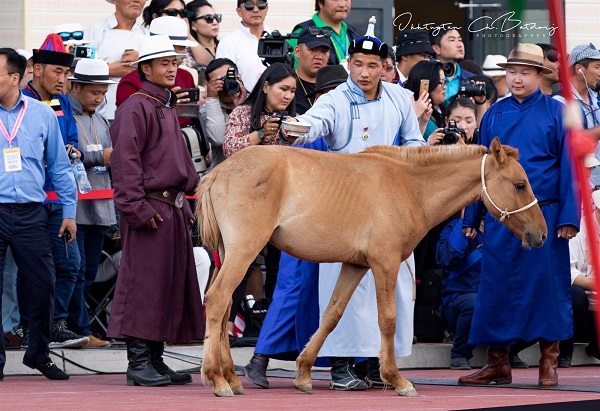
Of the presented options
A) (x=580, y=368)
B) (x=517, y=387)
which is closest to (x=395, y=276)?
(x=517, y=387)

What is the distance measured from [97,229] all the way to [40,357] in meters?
1.54

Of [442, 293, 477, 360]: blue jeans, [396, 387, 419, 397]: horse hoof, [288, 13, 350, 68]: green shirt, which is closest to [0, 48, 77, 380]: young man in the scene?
[396, 387, 419, 397]: horse hoof

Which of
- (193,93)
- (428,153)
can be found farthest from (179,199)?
(193,93)

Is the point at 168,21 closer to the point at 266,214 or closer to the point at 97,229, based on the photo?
the point at 97,229

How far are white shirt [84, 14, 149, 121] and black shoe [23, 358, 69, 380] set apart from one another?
3301mm

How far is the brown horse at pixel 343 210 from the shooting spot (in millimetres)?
8516

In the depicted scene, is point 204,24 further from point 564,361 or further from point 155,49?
point 564,361

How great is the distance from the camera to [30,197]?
9555 millimetres

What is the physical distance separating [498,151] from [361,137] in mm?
1032

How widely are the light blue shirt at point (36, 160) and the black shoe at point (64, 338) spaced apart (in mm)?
1122

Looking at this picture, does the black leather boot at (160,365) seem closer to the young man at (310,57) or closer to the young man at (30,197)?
the young man at (30,197)

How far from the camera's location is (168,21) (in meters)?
11.8

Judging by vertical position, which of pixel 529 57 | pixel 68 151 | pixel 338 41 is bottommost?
pixel 68 151

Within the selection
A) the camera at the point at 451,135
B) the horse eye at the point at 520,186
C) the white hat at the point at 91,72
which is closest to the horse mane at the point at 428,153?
the horse eye at the point at 520,186
